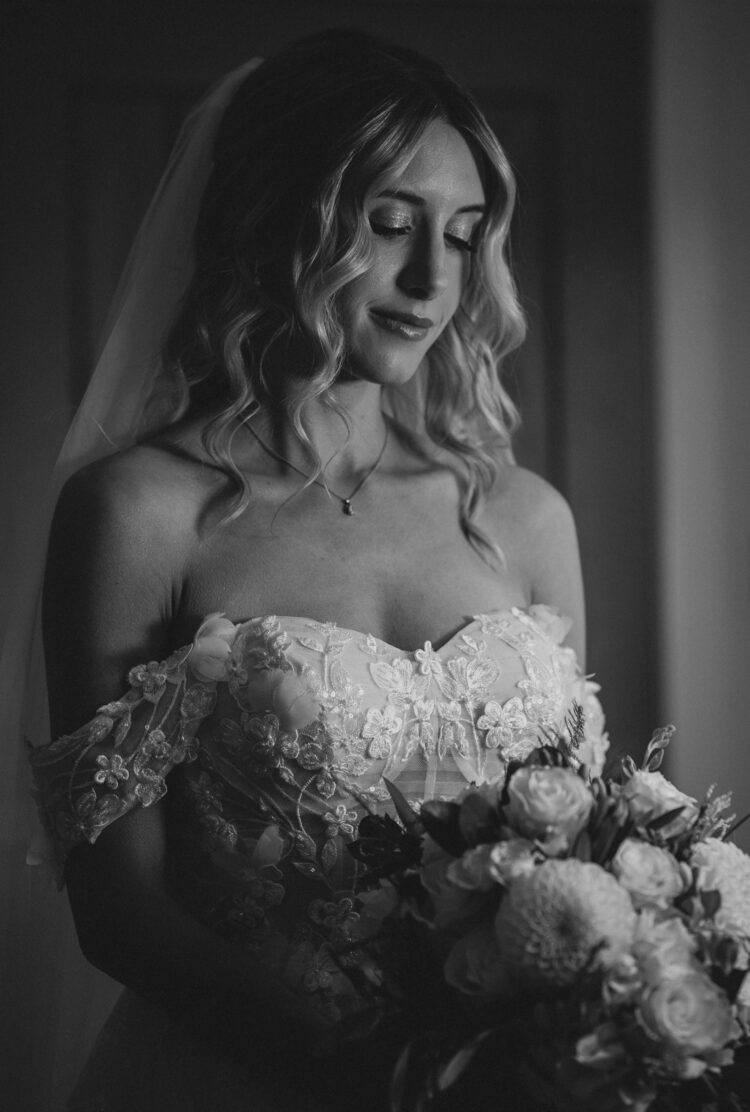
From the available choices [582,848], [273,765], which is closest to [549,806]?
[582,848]

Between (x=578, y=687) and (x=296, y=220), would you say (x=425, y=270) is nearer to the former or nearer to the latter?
(x=296, y=220)

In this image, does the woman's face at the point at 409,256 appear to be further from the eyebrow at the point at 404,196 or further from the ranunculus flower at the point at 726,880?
the ranunculus flower at the point at 726,880

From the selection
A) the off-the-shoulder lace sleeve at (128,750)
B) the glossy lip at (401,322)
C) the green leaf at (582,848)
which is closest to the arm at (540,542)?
the glossy lip at (401,322)

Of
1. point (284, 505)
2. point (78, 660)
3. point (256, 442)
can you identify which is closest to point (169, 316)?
point (256, 442)

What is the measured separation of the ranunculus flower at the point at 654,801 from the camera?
3.19 feet

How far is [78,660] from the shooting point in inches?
53.3

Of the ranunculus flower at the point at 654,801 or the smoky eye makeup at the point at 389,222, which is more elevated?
the smoky eye makeup at the point at 389,222

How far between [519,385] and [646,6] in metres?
0.79

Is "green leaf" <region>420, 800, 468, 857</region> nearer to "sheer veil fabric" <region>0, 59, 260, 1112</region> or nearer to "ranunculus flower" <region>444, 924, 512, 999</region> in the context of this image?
"ranunculus flower" <region>444, 924, 512, 999</region>

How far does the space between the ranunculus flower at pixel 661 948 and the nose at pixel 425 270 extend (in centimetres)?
88

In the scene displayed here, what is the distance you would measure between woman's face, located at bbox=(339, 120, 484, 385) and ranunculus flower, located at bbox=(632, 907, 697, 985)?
85cm

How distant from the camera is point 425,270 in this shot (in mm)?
1454

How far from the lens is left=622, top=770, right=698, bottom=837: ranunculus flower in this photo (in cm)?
97

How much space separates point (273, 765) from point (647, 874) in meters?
0.56
